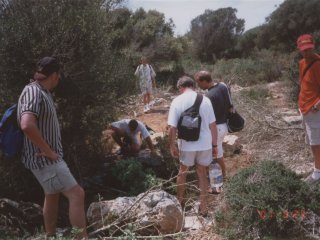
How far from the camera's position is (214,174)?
5973 mm

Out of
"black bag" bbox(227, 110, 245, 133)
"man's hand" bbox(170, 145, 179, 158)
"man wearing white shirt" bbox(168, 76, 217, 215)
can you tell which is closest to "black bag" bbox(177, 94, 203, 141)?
"man wearing white shirt" bbox(168, 76, 217, 215)

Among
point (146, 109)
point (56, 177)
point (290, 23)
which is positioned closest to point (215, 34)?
point (290, 23)

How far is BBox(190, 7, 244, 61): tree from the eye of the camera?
36.6 metres

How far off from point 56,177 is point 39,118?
0.52 meters

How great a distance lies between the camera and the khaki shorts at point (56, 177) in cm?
386

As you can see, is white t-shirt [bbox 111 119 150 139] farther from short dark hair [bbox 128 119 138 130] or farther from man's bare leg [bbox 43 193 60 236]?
man's bare leg [bbox 43 193 60 236]

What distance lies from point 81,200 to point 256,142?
5.20m

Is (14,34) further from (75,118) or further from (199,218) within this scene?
(199,218)

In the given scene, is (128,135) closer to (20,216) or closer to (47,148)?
(20,216)

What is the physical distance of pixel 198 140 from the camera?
514 cm

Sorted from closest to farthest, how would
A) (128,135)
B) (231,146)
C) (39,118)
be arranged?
1. (39,118)
2. (128,135)
3. (231,146)

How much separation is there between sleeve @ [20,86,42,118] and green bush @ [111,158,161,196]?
2.35 meters

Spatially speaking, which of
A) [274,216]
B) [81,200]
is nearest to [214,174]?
[274,216]

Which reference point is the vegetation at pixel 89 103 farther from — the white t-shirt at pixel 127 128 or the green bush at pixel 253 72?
the green bush at pixel 253 72
